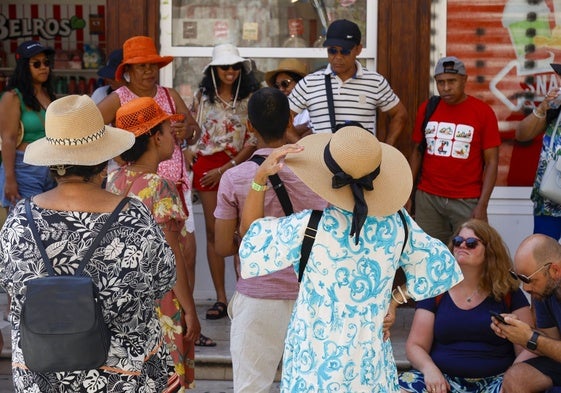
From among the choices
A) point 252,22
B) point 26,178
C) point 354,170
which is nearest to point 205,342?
point 26,178

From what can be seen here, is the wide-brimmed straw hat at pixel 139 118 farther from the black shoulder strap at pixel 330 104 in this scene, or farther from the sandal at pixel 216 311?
the sandal at pixel 216 311

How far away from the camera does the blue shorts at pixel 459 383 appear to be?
14.9 ft

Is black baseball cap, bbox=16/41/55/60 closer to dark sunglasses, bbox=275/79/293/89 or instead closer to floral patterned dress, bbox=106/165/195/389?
dark sunglasses, bbox=275/79/293/89

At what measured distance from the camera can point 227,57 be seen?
6273 mm

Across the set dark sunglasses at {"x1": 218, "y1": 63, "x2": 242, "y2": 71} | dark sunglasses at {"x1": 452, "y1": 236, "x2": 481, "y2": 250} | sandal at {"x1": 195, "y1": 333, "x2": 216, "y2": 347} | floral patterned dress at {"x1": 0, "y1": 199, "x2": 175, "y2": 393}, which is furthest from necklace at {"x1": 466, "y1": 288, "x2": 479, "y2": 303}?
dark sunglasses at {"x1": 218, "y1": 63, "x2": 242, "y2": 71}

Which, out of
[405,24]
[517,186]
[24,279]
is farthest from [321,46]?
[24,279]

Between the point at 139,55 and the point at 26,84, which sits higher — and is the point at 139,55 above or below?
above

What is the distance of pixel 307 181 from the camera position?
3.32 metres

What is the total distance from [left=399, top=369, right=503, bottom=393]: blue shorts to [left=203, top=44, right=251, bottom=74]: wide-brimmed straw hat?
2.49m

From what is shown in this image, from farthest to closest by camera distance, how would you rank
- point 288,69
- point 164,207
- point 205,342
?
point 288,69 → point 205,342 → point 164,207

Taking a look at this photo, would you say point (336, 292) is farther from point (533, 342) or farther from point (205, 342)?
point (205, 342)

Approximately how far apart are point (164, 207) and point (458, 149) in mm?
2596

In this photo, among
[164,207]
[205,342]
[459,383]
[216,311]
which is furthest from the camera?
[216,311]

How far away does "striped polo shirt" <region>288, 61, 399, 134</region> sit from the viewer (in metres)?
6.02
